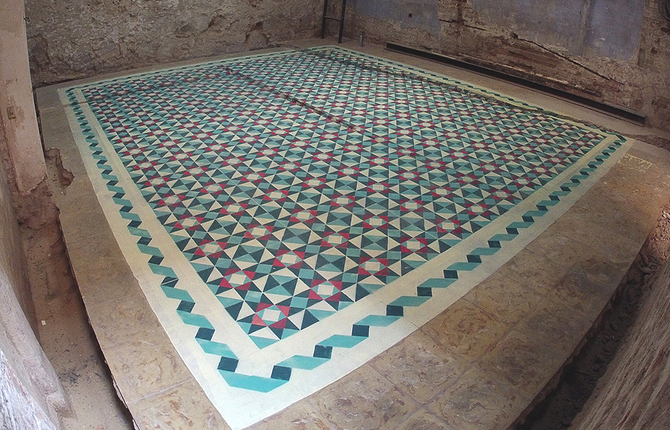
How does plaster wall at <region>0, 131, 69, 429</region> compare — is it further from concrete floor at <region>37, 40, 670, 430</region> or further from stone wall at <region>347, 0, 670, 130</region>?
stone wall at <region>347, 0, 670, 130</region>

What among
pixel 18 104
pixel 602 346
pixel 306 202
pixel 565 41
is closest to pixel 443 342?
pixel 602 346

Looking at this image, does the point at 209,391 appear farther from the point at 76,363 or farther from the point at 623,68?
the point at 623,68

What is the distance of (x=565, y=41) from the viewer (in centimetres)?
430

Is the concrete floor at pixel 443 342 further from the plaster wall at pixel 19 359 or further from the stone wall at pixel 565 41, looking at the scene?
the stone wall at pixel 565 41

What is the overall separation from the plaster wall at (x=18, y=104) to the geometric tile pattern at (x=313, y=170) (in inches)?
22.1

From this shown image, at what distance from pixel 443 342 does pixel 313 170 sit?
1.47 metres

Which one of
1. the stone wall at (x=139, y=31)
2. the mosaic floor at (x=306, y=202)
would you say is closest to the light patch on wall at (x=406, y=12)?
the stone wall at (x=139, y=31)

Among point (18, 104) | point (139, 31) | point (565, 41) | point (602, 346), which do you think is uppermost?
point (565, 41)

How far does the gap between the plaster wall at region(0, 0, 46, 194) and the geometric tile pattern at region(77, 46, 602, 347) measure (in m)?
0.56

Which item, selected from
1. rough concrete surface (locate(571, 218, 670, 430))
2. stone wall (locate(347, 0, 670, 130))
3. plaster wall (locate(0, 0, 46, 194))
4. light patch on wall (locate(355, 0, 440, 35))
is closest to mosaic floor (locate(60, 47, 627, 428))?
plaster wall (locate(0, 0, 46, 194))

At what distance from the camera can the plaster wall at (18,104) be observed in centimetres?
208

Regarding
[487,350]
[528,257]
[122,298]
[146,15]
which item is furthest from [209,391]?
[146,15]

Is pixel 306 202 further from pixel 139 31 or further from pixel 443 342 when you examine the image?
pixel 139 31

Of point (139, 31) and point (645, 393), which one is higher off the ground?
point (645, 393)
